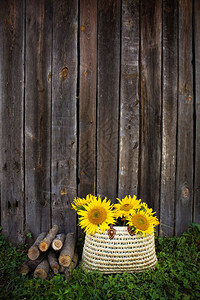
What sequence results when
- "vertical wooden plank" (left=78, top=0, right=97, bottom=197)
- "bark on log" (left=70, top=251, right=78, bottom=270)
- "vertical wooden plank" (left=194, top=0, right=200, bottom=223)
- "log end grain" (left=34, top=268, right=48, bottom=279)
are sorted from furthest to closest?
"vertical wooden plank" (left=194, top=0, right=200, bottom=223) < "vertical wooden plank" (left=78, top=0, right=97, bottom=197) < "bark on log" (left=70, top=251, right=78, bottom=270) < "log end grain" (left=34, top=268, right=48, bottom=279)

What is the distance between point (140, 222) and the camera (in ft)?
6.11

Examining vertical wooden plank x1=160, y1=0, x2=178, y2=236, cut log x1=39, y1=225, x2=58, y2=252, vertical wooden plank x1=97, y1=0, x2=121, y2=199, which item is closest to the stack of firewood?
cut log x1=39, y1=225, x2=58, y2=252

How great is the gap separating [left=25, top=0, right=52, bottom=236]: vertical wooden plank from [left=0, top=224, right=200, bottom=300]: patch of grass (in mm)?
613

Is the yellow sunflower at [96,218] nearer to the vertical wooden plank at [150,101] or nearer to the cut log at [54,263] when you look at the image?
the cut log at [54,263]

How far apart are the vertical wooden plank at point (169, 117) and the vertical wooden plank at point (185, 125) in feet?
0.19

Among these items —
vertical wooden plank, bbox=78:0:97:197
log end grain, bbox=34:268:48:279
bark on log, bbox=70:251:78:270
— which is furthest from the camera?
vertical wooden plank, bbox=78:0:97:197

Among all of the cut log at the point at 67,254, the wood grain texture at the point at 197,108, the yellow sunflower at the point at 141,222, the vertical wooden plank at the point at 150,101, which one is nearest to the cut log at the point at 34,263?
the cut log at the point at 67,254

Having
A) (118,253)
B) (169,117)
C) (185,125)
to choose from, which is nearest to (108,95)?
(169,117)

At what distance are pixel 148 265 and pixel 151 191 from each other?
28.9 inches

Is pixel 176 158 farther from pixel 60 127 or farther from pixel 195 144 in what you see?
pixel 60 127

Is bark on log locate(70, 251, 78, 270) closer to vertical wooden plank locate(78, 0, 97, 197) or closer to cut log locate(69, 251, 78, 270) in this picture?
cut log locate(69, 251, 78, 270)

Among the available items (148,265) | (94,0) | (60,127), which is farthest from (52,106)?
(148,265)

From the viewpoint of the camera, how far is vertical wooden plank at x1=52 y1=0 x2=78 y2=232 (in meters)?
2.31

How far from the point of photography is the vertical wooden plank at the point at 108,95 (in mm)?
2311
